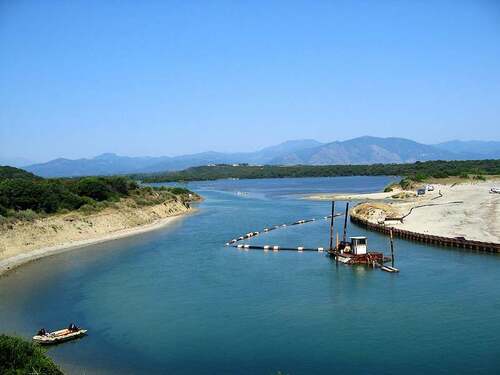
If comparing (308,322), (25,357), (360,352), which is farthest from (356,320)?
(25,357)

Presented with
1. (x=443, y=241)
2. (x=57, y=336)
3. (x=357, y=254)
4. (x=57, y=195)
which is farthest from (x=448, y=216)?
(x=57, y=336)

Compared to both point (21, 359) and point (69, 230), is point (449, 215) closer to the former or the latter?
point (69, 230)

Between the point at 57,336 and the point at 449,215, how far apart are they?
188ft

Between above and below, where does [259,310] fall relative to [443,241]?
below

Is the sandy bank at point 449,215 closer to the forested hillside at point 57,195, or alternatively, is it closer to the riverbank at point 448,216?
the riverbank at point 448,216

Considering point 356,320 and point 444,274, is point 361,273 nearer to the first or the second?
point 444,274

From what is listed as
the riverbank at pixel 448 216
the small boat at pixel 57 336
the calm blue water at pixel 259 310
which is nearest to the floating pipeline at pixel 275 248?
the calm blue water at pixel 259 310

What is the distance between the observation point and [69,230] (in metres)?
60.0

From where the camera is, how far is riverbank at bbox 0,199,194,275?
5034 cm

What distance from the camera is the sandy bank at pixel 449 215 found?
57625 millimetres

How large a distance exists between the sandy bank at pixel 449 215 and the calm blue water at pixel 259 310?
7922mm

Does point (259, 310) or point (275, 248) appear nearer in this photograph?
point (259, 310)

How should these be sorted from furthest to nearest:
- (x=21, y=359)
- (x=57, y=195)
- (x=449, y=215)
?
(x=449, y=215) < (x=57, y=195) < (x=21, y=359)

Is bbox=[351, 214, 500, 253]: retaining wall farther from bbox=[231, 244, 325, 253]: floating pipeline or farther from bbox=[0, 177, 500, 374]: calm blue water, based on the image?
bbox=[231, 244, 325, 253]: floating pipeline
